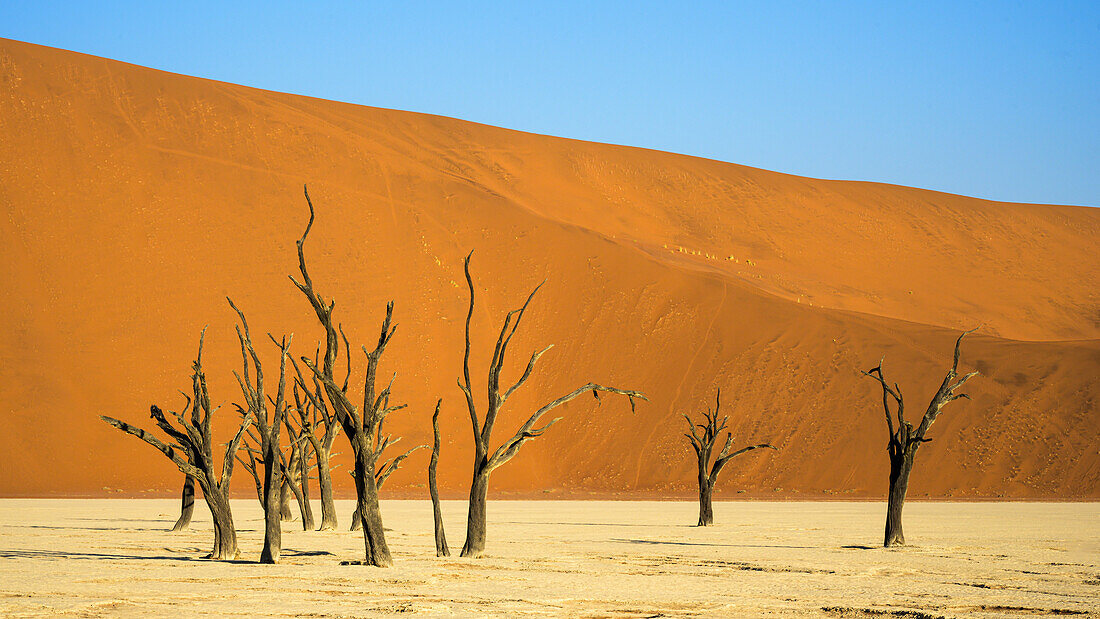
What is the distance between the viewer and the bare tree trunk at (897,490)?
63.6 feet

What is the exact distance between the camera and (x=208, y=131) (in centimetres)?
5991

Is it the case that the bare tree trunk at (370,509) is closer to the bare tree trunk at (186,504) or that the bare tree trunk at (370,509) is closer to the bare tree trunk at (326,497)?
the bare tree trunk at (326,497)

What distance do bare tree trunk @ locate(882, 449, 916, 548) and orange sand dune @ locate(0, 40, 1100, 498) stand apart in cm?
2607

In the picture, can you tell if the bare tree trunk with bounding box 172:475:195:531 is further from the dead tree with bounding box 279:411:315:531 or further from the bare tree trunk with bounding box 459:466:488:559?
the bare tree trunk with bounding box 459:466:488:559

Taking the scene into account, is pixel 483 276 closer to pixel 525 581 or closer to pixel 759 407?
pixel 759 407

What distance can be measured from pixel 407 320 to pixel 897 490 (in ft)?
118

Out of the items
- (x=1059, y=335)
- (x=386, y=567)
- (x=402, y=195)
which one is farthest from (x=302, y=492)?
(x=1059, y=335)

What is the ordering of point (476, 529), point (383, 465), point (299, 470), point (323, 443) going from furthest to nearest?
point (299, 470), point (383, 465), point (323, 443), point (476, 529)

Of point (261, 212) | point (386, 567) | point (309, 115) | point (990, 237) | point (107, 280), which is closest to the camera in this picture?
point (386, 567)

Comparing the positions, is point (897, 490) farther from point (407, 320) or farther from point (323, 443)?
point (407, 320)

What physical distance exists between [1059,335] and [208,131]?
5475cm

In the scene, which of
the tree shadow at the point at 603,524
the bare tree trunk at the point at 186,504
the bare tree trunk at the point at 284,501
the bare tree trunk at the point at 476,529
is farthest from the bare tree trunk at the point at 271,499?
the tree shadow at the point at 603,524

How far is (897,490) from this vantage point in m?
19.6

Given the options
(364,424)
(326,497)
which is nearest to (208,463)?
(364,424)
